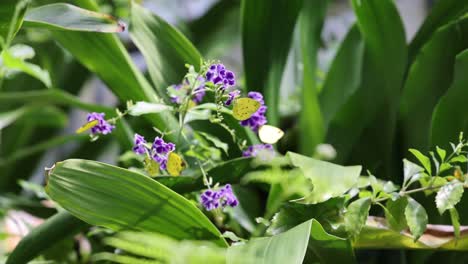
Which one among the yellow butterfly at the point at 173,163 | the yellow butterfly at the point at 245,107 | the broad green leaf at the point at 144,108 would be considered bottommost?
the yellow butterfly at the point at 173,163

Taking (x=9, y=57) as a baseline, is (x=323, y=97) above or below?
below

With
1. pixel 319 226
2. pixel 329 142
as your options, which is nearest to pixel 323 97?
pixel 329 142

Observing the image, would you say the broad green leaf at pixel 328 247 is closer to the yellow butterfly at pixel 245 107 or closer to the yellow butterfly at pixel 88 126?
the yellow butterfly at pixel 245 107

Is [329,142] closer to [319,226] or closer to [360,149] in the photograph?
[360,149]

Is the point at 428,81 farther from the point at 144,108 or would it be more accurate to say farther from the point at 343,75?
the point at 144,108

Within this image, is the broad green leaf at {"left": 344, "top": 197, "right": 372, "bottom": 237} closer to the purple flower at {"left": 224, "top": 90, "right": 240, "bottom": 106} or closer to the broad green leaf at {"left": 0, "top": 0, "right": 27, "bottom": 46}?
the purple flower at {"left": 224, "top": 90, "right": 240, "bottom": 106}

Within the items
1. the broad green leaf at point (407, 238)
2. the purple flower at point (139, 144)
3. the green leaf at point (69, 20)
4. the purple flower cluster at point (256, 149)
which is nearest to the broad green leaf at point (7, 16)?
the green leaf at point (69, 20)
